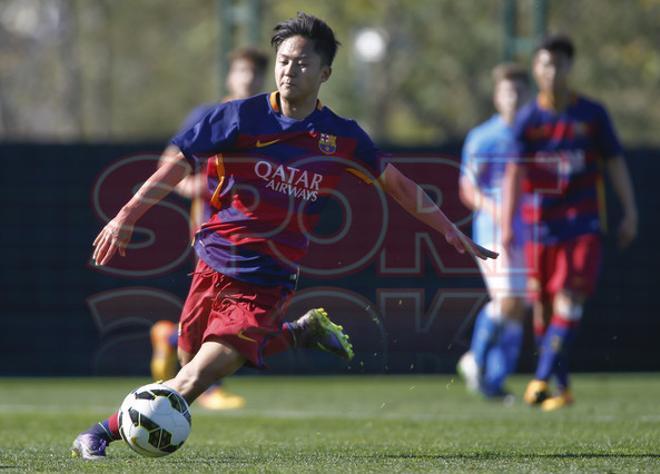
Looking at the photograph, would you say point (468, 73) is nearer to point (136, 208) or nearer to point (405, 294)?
point (405, 294)

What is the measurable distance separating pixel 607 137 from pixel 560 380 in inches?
68.4

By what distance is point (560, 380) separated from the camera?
949 cm

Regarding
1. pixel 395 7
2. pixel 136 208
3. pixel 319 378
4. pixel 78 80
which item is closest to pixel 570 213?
pixel 319 378

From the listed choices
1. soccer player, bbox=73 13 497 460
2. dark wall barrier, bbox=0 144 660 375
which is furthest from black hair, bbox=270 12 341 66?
dark wall barrier, bbox=0 144 660 375

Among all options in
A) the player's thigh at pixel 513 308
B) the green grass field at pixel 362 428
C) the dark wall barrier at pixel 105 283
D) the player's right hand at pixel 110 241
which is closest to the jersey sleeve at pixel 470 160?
the dark wall barrier at pixel 105 283

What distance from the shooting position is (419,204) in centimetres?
592

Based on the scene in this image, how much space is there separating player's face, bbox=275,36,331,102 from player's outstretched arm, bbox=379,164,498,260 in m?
0.49

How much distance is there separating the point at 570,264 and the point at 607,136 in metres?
0.94

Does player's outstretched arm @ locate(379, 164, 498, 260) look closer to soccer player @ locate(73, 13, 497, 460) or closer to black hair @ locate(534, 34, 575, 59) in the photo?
soccer player @ locate(73, 13, 497, 460)

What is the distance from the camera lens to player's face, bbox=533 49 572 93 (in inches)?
374

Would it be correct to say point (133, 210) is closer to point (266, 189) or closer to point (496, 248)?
point (266, 189)

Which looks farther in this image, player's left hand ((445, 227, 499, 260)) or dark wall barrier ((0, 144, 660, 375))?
dark wall barrier ((0, 144, 660, 375))

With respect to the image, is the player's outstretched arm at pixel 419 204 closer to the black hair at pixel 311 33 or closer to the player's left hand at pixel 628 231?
the black hair at pixel 311 33

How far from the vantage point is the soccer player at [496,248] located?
1014 centimetres
